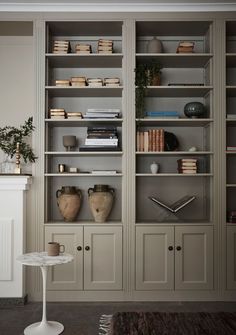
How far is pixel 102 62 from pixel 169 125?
1.02 m

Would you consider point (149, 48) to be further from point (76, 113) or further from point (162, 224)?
point (162, 224)

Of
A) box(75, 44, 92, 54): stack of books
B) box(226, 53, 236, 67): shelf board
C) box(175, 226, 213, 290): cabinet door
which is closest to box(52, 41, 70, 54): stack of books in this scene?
box(75, 44, 92, 54): stack of books

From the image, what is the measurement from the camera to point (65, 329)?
2863 millimetres

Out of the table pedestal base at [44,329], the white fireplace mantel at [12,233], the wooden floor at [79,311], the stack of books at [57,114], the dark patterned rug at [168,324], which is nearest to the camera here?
the dark patterned rug at [168,324]

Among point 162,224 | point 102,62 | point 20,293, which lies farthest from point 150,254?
point 102,62

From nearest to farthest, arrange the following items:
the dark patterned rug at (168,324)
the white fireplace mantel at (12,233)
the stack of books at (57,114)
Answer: the dark patterned rug at (168,324) → the white fireplace mantel at (12,233) → the stack of books at (57,114)

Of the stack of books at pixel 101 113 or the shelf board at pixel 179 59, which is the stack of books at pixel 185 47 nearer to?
→ the shelf board at pixel 179 59

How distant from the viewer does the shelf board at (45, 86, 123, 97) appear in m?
3.61

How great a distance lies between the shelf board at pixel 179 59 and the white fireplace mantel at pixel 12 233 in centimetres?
177

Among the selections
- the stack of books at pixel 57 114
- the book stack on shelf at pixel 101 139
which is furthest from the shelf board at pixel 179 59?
the stack of books at pixel 57 114

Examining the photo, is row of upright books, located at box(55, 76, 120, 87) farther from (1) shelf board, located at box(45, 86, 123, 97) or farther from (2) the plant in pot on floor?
(2) the plant in pot on floor

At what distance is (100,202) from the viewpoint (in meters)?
3.59

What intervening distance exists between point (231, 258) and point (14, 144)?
2.54m

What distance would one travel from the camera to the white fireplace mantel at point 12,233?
134 inches
